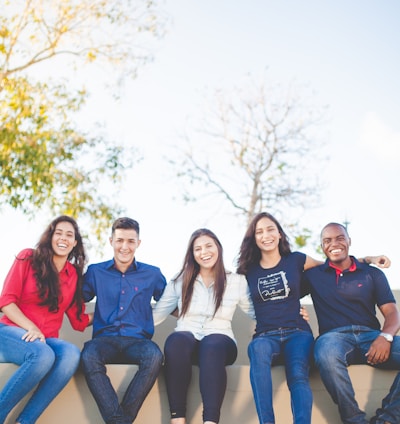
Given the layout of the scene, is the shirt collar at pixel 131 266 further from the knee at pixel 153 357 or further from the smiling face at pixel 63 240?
the knee at pixel 153 357

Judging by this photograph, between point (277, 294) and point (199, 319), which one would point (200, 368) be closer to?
point (199, 319)

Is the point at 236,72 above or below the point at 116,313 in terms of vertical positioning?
above

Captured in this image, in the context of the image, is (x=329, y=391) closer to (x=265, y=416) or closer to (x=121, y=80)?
(x=265, y=416)

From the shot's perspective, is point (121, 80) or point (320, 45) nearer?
point (121, 80)

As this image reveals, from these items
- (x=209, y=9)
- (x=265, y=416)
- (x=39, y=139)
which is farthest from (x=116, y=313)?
(x=209, y=9)

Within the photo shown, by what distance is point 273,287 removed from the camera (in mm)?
3441

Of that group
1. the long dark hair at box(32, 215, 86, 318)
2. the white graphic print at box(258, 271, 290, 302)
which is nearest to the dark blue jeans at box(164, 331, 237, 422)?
the white graphic print at box(258, 271, 290, 302)

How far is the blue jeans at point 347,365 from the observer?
296 cm

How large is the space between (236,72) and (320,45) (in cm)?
259

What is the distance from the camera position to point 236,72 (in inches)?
552

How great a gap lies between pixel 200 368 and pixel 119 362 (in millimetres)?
534

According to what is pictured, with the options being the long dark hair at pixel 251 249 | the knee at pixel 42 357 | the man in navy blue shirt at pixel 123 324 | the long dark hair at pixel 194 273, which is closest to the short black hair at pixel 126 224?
the man in navy blue shirt at pixel 123 324

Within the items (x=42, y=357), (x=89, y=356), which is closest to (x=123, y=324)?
(x=89, y=356)

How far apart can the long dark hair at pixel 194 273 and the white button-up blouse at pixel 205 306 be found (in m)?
0.03
